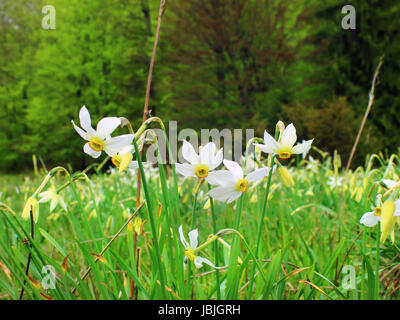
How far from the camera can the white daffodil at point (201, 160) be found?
709mm

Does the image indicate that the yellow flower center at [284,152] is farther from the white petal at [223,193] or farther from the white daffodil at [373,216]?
the white daffodil at [373,216]

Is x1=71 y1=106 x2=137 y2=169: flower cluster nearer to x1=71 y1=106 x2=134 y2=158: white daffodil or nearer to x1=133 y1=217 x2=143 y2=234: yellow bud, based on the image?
x1=71 y1=106 x2=134 y2=158: white daffodil

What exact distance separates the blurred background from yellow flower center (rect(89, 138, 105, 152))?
29.6 feet

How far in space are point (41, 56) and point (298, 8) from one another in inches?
382

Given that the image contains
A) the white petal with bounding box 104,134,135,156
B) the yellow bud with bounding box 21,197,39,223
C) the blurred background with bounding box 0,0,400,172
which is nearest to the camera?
the white petal with bounding box 104,134,135,156

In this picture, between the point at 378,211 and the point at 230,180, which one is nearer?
the point at 230,180

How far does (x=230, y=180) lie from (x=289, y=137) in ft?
0.50

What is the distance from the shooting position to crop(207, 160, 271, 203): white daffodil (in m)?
0.69

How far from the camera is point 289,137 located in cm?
71

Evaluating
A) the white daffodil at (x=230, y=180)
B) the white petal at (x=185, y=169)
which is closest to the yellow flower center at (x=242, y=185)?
the white daffodil at (x=230, y=180)

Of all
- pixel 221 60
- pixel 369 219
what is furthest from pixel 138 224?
pixel 221 60

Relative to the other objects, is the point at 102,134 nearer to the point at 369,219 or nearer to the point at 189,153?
the point at 189,153

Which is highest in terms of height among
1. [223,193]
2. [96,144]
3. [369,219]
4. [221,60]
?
[221,60]

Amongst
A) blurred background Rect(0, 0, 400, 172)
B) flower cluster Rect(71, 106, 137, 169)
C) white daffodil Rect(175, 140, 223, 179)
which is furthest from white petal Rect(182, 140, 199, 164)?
blurred background Rect(0, 0, 400, 172)
